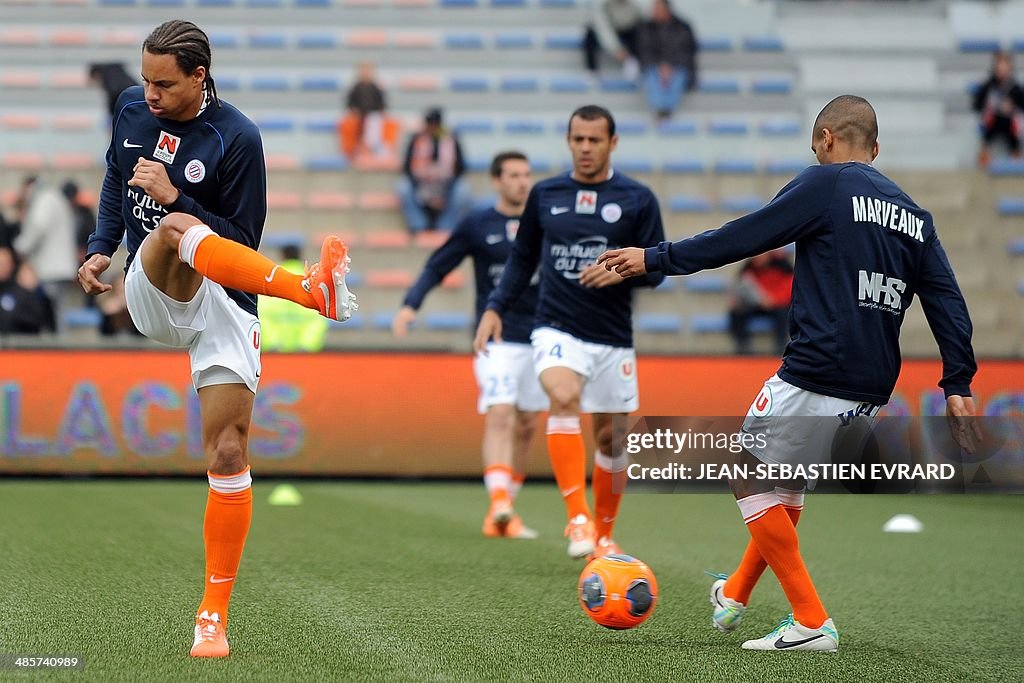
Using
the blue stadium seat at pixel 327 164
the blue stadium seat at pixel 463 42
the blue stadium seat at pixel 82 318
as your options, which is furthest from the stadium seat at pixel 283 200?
the blue stadium seat at pixel 463 42

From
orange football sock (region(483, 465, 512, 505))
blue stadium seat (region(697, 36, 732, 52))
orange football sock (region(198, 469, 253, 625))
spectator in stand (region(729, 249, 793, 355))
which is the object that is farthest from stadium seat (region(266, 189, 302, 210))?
orange football sock (region(198, 469, 253, 625))

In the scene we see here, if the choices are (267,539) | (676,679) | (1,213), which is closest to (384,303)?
(1,213)

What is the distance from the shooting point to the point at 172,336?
4.82 m

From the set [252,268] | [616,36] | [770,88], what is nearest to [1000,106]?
[770,88]

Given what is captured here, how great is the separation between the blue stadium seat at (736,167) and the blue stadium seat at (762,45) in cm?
289

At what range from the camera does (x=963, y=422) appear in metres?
4.77

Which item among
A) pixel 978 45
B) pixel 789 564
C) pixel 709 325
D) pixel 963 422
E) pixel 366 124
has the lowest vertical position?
pixel 789 564

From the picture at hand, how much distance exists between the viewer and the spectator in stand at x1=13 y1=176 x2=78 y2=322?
15922 millimetres

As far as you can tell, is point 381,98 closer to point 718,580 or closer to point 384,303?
point 384,303

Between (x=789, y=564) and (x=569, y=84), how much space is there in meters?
15.6

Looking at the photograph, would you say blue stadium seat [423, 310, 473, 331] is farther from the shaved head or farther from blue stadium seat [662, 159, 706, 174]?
the shaved head

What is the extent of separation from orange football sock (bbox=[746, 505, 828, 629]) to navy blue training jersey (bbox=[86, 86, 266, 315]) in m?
1.96

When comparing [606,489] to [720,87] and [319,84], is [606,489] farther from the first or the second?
[720,87]

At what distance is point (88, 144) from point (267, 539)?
1162 cm
